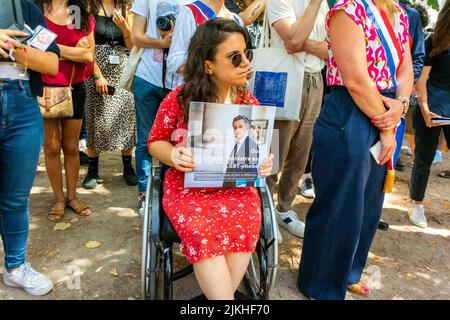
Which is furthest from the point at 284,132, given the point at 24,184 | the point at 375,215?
the point at 24,184

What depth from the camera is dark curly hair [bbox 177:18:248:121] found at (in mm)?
2139

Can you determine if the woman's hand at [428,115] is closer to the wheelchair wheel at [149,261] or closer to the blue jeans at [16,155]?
the wheelchair wheel at [149,261]

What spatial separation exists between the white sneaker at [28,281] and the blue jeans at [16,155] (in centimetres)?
9

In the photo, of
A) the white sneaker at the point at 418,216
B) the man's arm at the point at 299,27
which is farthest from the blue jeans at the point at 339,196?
the white sneaker at the point at 418,216

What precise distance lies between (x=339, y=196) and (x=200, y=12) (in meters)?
1.53

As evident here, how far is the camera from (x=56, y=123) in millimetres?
3244

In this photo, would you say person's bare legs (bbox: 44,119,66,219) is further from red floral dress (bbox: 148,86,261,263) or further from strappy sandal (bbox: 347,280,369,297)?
strappy sandal (bbox: 347,280,369,297)

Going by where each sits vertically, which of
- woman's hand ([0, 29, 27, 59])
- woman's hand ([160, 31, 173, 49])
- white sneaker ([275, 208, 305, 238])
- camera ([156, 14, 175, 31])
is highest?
camera ([156, 14, 175, 31])

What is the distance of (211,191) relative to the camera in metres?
2.16

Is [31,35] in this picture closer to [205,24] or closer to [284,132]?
[205,24]

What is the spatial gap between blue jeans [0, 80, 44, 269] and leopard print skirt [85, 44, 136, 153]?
171 centimetres

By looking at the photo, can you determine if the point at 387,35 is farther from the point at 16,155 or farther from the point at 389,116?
the point at 16,155

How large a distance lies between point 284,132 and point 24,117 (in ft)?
5.93

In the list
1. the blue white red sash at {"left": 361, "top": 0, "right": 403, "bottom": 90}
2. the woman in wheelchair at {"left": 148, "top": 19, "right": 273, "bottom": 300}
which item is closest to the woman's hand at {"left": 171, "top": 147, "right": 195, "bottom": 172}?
the woman in wheelchair at {"left": 148, "top": 19, "right": 273, "bottom": 300}
